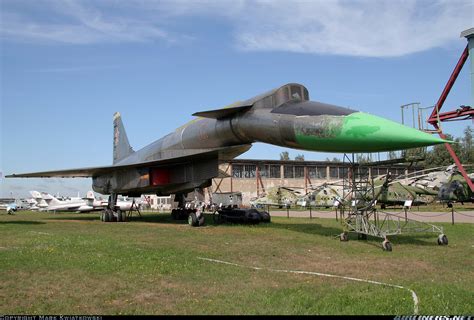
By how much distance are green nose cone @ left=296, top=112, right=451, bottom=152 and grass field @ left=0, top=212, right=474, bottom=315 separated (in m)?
2.35

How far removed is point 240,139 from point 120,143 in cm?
1451

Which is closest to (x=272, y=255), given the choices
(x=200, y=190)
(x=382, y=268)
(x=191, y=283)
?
(x=382, y=268)

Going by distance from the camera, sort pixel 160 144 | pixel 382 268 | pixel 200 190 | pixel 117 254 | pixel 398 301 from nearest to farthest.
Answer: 1. pixel 398 301
2. pixel 382 268
3. pixel 117 254
4. pixel 200 190
5. pixel 160 144

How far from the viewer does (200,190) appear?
57.7 ft

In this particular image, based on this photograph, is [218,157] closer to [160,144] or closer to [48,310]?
[160,144]

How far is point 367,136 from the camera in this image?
946 cm

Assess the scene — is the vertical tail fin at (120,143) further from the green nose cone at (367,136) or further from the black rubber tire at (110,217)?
the green nose cone at (367,136)

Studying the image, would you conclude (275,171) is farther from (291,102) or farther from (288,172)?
(291,102)

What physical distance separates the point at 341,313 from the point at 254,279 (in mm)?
2051

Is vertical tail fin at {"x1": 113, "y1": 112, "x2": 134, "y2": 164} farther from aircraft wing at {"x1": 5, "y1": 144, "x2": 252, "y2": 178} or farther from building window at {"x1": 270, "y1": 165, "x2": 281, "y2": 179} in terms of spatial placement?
building window at {"x1": 270, "y1": 165, "x2": 281, "y2": 179}

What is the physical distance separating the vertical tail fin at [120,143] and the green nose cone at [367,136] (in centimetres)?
1757

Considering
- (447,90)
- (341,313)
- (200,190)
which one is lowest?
(341,313)

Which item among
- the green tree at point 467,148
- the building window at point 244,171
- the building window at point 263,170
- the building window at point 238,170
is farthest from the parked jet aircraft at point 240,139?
the green tree at point 467,148

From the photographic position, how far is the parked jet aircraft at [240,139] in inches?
377
